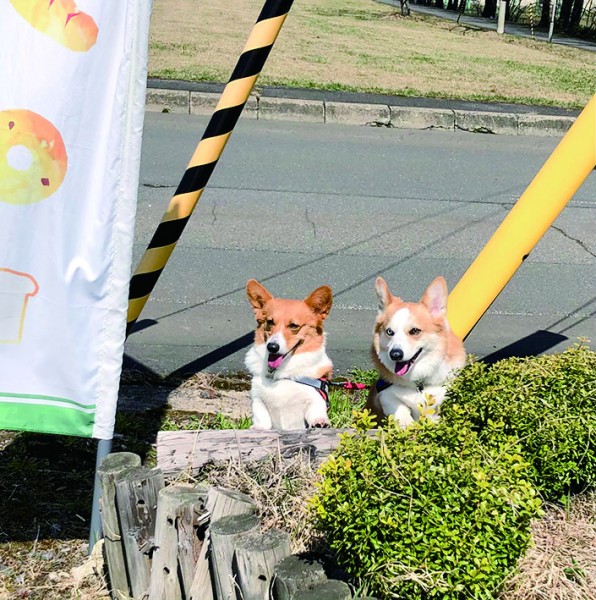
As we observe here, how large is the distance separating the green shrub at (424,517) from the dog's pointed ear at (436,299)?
1063 millimetres

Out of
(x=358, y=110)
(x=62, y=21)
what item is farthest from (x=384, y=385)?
(x=358, y=110)

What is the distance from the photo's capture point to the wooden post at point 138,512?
340 centimetres

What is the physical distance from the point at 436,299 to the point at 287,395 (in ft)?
2.64

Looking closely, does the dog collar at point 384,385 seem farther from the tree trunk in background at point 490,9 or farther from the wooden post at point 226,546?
the tree trunk in background at point 490,9

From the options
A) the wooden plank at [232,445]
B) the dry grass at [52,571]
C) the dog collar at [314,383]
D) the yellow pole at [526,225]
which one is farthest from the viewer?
the yellow pole at [526,225]

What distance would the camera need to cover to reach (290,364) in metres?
4.17

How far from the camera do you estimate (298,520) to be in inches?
145

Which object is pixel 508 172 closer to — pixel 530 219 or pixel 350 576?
pixel 530 219

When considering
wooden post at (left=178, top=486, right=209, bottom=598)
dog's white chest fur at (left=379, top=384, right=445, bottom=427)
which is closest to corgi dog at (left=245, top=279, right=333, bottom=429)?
dog's white chest fur at (left=379, top=384, right=445, bottom=427)

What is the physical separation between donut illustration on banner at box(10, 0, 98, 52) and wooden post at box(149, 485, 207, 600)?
5.58 ft

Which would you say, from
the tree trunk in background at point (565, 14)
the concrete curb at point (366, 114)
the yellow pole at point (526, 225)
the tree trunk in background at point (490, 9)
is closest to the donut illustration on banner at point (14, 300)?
the yellow pole at point (526, 225)

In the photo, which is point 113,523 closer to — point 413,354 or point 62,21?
point 413,354

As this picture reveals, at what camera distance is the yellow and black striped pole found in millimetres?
4316

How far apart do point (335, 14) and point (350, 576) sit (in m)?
28.1
